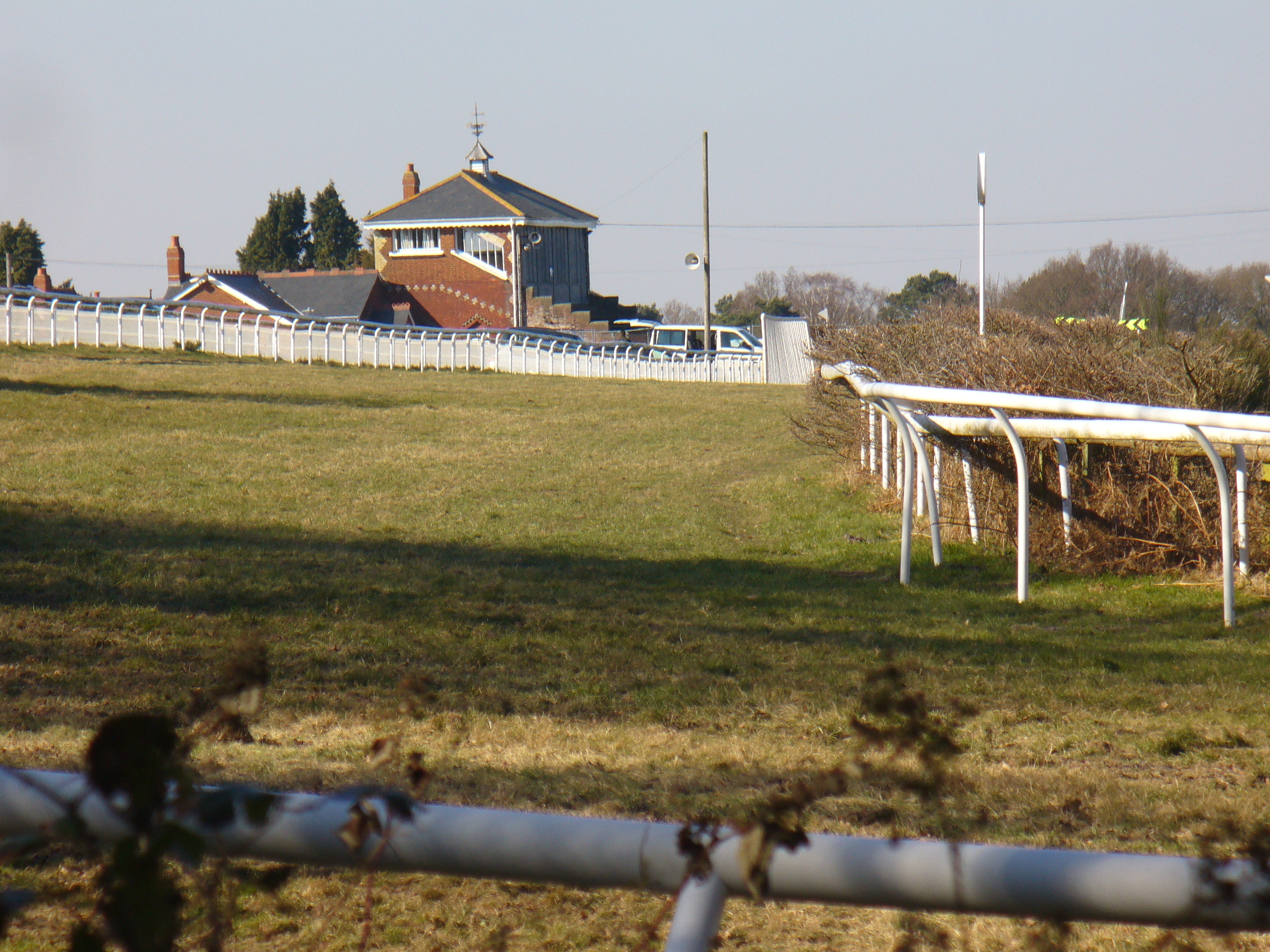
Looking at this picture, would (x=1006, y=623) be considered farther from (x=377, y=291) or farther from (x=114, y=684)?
(x=377, y=291)

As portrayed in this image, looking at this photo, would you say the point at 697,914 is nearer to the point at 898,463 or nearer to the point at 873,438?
the point at 898,463

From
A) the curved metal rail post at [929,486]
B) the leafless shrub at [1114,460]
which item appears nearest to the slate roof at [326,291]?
the leafless shrub at [1114,460]

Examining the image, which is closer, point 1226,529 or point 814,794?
point 814,794

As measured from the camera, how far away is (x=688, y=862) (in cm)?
112

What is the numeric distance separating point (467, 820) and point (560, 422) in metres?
16.1

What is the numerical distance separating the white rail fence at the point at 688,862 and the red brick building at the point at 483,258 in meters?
56.4

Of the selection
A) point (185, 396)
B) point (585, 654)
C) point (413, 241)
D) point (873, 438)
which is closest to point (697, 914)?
point (585, 654)

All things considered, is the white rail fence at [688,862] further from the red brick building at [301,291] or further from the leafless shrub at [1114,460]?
the red brick building at [301,291]

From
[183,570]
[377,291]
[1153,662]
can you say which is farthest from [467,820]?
[377,291]

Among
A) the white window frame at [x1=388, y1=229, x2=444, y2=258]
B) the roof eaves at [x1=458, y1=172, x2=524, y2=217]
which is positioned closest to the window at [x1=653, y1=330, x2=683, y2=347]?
the roof eaves at [x1=458, y1=172, x2=524, y2=217]

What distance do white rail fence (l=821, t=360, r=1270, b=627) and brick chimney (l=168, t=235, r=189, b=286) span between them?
5863cm

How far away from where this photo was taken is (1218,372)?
6.94m

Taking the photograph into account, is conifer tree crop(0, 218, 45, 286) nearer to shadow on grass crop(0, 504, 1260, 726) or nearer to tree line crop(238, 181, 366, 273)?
tree line crop(238, 181, 366, 273)

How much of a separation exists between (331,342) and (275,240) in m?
53.2
